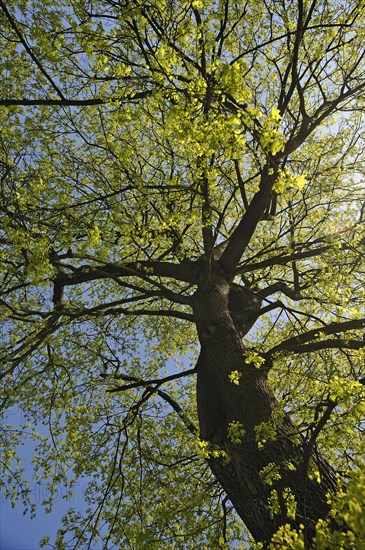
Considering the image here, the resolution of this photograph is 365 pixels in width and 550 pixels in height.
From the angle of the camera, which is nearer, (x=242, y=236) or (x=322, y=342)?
(x=322, y=342)

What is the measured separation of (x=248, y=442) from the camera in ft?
13.2

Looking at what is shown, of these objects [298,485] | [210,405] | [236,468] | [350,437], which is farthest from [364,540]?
[350,437]

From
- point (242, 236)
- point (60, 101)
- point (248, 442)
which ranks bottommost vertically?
point (248, 442)

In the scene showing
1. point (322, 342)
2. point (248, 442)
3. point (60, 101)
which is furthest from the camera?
point (322, 342)

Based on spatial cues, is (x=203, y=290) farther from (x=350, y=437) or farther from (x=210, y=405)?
(x=350, y=437)

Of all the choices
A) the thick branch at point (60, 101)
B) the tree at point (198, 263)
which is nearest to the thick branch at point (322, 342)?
the tree at point (198, 263)

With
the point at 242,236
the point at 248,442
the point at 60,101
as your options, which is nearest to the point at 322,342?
the point at 248,442

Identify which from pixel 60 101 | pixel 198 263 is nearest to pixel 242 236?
pixel 198 263

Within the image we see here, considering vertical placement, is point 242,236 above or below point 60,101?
below

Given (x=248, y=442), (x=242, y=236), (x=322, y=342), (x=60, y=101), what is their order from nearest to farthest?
1. (x=248, y=442)
2. (x=60, y=101)
3. (x=322, y=342)
4. (x=242, y=236)

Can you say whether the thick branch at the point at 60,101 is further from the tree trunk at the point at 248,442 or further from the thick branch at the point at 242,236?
the tree trunk at the point at 248,442

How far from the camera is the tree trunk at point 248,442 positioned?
3305 mm

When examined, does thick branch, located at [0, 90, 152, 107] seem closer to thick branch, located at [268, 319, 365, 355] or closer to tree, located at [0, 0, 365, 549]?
tree, located at [0, 0, 365, 549]

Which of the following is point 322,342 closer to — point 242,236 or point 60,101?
point 242,236
